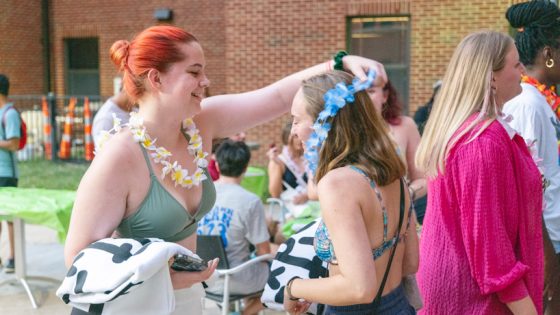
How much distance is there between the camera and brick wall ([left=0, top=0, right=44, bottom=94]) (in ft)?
58.4

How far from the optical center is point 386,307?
7.32 feet

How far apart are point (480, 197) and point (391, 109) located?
8.50ft

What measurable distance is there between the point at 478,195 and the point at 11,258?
579cm

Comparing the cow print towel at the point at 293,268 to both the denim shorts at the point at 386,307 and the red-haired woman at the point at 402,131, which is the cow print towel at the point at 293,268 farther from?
the red-haired woman at the point at 402,131

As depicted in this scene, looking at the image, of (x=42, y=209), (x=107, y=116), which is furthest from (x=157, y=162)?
(x=107, y=116)

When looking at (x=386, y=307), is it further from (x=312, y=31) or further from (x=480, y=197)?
(x=312, y=31)

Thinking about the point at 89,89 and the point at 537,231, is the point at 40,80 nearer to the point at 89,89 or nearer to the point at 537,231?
the point at 89,89

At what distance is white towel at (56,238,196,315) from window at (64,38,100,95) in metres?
16.1

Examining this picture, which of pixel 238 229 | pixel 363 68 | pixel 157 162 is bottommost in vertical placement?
pixel 238 229

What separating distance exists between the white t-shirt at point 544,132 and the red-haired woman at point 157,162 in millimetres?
989

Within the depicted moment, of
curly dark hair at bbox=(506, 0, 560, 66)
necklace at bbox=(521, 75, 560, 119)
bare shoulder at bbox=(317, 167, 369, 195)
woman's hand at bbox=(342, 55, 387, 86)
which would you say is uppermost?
curly dark hair at bbox=(506, 0, 560, 66)

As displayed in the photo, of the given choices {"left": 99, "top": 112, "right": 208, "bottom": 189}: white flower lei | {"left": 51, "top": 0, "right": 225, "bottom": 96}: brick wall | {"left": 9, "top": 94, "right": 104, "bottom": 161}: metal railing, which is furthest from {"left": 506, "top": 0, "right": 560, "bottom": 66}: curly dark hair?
{"left": 9, "top": 94, "right": 104, "bottom": 161}: metal railing

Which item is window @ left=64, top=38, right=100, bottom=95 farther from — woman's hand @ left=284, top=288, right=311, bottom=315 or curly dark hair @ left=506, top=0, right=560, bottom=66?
woman's hand @ left=284, top=288, right=311, bottom=315

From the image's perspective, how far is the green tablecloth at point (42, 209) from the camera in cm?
513
